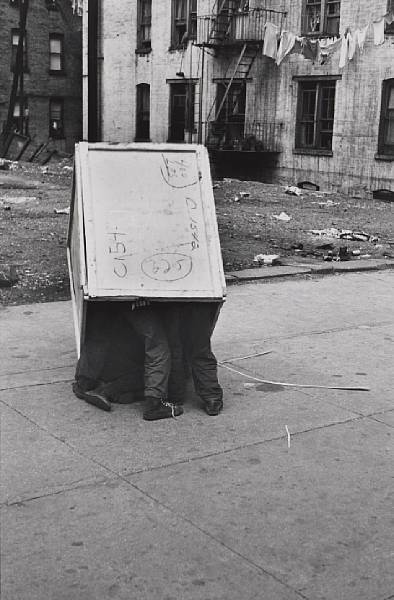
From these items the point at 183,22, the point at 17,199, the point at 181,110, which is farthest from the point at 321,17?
the point at 17,199

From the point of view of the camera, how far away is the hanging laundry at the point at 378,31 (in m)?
21.8

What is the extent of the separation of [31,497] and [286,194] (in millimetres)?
17418

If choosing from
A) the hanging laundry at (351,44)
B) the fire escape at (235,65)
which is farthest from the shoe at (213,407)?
the fire escape at (235,65)

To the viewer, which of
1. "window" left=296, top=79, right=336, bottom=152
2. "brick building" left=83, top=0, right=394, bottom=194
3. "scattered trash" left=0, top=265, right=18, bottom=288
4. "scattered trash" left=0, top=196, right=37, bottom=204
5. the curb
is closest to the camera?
"scattered trash" left=0, top=265, right=18, bottom=288

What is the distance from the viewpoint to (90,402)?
543cm

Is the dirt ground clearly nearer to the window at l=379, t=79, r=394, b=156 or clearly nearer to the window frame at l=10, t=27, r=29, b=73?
the window at l=379, t=79, r=394, b=156

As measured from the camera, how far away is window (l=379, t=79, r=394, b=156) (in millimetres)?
22969

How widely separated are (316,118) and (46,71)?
1905 centimetres

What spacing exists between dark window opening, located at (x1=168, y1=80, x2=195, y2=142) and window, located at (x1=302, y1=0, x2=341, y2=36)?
5.34 metres

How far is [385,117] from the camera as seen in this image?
23.2 m

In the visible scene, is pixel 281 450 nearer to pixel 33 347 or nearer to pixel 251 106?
pixel 33 347

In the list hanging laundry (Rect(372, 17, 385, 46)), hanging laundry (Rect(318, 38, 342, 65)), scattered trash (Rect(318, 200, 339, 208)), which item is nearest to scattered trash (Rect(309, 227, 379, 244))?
scattered trash (Rect(318, 200, 339, 208))

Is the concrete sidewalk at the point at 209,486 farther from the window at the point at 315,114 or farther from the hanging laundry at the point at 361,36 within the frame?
the window at the point at 315,114

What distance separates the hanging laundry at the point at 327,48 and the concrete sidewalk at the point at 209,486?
18.3 meters
